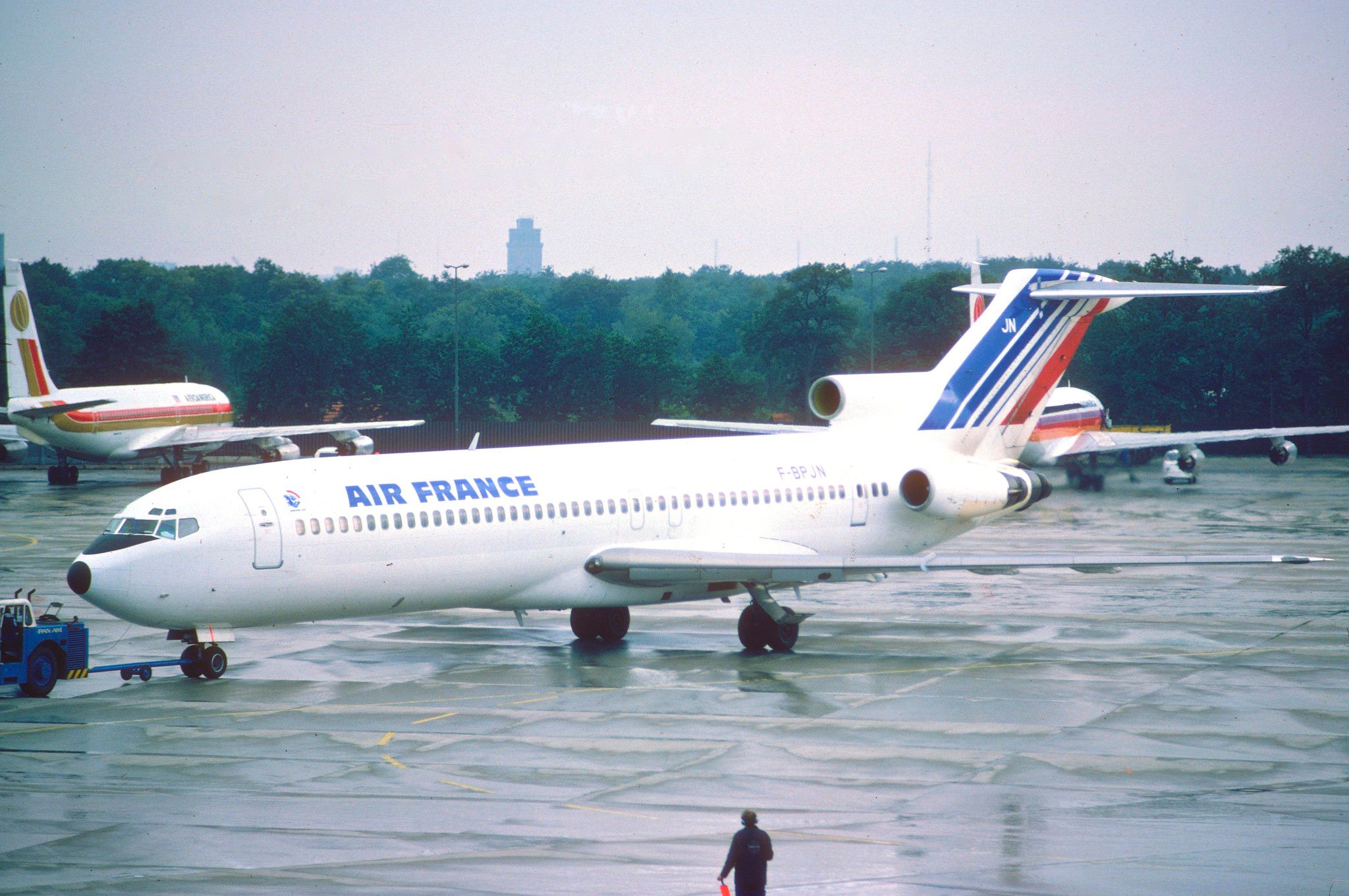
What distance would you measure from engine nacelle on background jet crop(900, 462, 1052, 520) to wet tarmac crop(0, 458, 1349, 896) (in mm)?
2439

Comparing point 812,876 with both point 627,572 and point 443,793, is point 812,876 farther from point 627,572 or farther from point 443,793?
point 627,572

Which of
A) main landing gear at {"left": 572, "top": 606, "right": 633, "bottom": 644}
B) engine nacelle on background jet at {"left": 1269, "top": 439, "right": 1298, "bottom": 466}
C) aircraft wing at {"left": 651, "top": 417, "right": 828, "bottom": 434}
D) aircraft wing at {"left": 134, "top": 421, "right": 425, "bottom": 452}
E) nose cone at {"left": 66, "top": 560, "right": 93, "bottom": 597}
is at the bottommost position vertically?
main landing gear at {"left": 572, "top": 606, "right": 633, "bottom": 644}

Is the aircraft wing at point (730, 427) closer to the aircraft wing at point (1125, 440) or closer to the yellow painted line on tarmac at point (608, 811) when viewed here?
the aircraft wing at point (1125, 440)

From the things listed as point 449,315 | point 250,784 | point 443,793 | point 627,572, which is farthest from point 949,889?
point 449,315

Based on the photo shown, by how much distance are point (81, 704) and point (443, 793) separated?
8.40m

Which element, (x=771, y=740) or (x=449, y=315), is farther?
(x=449, y=315)

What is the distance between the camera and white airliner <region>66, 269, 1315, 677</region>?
24.1 meters

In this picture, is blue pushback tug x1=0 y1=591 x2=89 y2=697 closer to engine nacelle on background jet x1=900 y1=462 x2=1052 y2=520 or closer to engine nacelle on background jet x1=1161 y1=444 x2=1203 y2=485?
engine nacelle on background jet x1=900 y1=462 x2=1052 y2=520

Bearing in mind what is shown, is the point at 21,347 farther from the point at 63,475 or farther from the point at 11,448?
the point at 11,448

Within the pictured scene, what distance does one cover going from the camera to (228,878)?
14219 millimetres

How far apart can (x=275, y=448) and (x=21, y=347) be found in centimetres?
1436

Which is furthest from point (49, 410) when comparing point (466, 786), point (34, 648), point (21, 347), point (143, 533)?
point (466, 786)

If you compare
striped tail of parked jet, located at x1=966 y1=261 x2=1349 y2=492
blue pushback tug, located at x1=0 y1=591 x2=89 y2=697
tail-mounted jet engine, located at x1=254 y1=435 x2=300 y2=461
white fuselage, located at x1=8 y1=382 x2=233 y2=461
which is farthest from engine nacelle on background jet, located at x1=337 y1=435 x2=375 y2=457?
blue pushback tug, located at x1=0 y1=591 x2=89 y2=697

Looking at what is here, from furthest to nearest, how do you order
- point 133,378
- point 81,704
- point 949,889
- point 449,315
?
point 449,315, point 133,378, point 81,704, point 949,889
